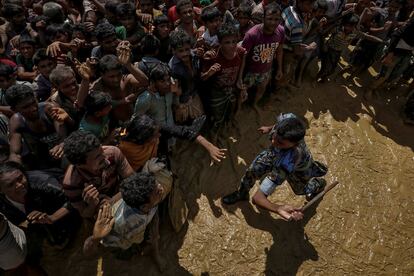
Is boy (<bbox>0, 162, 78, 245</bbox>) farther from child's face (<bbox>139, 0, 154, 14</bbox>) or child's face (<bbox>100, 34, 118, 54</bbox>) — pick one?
child's face (<bbox>139, 0, 154, 14</bbox>)

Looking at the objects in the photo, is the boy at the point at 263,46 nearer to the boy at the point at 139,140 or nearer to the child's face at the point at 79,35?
the boy at the point at 139,140

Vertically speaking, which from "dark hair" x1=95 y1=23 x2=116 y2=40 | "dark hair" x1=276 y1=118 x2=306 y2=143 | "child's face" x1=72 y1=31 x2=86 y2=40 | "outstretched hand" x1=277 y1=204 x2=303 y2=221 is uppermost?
"dark hair" x1=95 y1=23 x2=116 y2=40

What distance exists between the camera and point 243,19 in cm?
465

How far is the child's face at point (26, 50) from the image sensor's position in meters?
4.32

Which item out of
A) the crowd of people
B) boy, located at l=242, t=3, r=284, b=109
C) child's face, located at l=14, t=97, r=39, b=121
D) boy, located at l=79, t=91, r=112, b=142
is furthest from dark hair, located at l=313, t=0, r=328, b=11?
child's face, located at l=14, t=97, r=39, b=121

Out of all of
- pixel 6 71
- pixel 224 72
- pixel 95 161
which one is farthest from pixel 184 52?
pixel 6 71

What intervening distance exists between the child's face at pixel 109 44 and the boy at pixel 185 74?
0.77m

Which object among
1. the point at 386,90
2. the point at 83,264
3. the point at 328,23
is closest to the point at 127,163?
the point at 83,264

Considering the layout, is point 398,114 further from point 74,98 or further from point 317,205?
point 74,98

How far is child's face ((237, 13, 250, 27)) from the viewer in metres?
4.62

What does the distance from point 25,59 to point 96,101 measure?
2183 millimetres

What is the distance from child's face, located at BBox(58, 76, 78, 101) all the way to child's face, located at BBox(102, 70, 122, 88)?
312 mm

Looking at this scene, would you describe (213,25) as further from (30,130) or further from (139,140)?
(30,130)

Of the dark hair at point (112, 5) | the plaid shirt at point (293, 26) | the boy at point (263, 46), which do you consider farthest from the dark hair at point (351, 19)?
the dark hair at point (112, 5)
